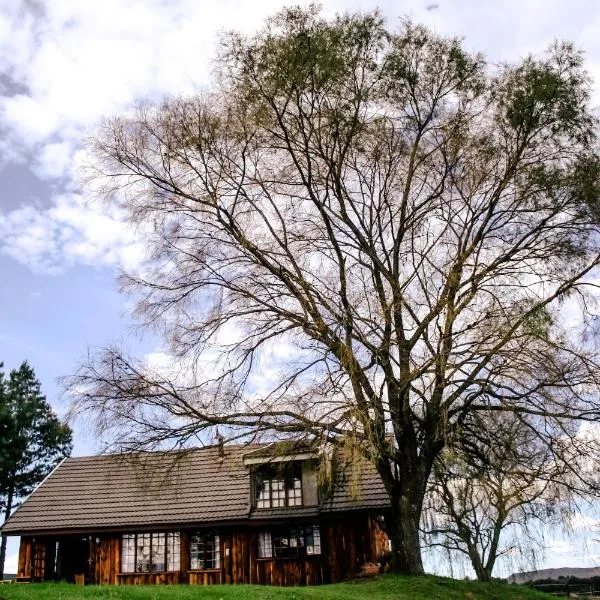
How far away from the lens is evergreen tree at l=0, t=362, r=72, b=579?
40812 mm

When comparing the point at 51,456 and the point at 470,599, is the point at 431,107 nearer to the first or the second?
Result: the point at 470,599

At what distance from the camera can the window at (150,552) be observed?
963 inches

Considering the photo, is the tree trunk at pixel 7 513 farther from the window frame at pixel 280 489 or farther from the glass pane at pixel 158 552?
the window frame at pixel 280 489

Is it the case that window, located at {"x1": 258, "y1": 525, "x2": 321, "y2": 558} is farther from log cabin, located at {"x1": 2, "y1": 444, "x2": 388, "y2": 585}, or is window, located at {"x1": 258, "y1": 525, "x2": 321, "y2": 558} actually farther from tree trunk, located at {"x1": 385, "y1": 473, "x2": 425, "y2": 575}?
tree trunk, located at {"x1": 385, "y1": 473, "x2": 425, "y2": 575}

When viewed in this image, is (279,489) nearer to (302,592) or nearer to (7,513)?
(302,592)

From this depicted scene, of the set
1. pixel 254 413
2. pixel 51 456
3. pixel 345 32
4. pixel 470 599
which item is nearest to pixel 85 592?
pixel 254 413

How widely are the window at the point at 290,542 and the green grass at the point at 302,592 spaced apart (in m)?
6.42

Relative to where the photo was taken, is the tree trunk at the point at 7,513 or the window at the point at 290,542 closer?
the window at the point at 290,542

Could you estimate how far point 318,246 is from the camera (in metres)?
18.2

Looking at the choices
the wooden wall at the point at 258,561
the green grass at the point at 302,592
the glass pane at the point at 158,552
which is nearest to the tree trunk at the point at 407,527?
the green grass at the point at 302,592

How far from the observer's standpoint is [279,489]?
965 inches

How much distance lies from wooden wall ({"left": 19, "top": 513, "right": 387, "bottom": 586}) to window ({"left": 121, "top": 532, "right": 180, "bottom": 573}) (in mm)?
231

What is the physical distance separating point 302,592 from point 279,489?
34.2 ft

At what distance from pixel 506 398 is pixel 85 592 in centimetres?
937
